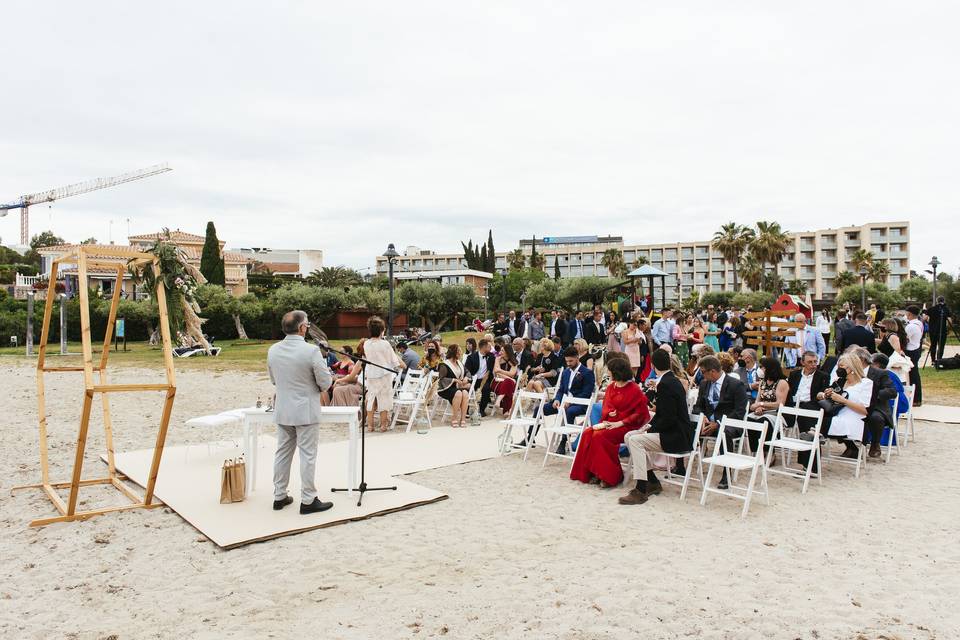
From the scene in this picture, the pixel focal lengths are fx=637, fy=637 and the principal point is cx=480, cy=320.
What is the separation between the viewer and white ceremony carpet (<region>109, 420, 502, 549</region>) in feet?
16.8

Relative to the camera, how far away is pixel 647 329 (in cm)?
1224

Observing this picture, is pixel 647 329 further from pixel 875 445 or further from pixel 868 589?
pixel 868 589

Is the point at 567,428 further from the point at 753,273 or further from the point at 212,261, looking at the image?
the point at 753,273

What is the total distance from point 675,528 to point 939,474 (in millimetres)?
3644

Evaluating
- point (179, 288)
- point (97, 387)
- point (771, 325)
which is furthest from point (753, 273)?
point (97, 387)

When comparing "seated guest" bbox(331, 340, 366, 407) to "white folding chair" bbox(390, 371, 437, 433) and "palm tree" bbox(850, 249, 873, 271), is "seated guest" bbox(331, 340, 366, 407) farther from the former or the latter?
"palm tree" bbox(850, 249, 873, 271)

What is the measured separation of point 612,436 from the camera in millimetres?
6379

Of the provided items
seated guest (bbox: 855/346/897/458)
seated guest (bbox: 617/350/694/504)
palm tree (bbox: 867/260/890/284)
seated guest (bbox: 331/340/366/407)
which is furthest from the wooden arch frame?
palm tree (bbox: 867/260/890/284)

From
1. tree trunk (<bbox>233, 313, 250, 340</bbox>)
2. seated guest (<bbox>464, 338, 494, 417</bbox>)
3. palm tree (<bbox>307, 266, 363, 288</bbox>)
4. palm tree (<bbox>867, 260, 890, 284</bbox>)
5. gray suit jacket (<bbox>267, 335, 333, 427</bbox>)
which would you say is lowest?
tree trunk (<bbox>233, 313, 250, 340</bbox>)

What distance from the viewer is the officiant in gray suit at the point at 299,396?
16.9 ft

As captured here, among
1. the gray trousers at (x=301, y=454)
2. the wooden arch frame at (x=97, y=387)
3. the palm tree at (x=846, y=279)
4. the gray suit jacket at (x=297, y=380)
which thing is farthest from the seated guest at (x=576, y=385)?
the palm tree at (x=846, y=279)

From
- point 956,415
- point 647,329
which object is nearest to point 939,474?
point 956,415

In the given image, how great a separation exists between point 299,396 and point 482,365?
5902 millimetres

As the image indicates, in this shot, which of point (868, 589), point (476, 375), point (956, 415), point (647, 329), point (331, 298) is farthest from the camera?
point (331, 298)
